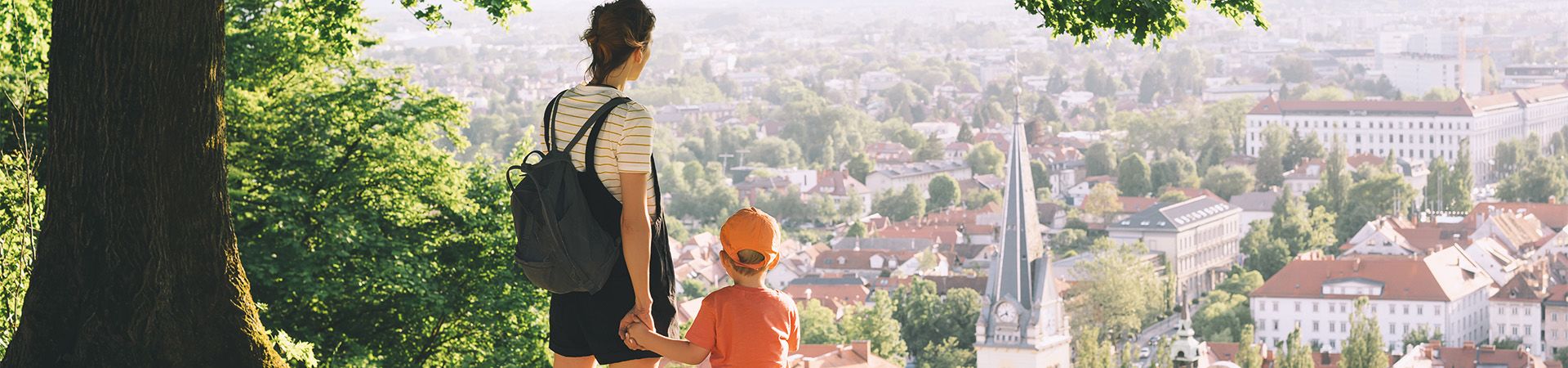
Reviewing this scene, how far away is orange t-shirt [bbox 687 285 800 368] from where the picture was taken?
2455mm

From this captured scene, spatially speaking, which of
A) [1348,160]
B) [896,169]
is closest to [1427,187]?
[1348,160]

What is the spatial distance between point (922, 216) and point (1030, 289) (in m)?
29.1

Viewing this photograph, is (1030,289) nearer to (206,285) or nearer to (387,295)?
(387,295)

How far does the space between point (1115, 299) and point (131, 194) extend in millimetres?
45573

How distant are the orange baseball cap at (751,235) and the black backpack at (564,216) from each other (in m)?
0.22

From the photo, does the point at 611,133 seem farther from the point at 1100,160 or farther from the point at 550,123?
the point at 1100,160

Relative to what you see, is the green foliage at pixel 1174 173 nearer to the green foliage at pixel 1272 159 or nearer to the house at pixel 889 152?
the green foliage at pixel 1272 159

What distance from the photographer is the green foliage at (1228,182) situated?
239 ft

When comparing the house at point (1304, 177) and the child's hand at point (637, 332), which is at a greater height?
the child's hand at point (637, 332)

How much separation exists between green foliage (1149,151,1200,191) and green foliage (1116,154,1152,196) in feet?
0.84

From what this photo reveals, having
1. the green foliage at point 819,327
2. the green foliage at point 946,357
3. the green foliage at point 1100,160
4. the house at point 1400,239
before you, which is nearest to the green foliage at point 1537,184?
the house at point 1400,239

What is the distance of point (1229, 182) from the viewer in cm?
7325

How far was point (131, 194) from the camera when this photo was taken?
304 centimetres

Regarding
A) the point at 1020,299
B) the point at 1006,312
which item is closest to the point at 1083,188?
the point at 1020,299
